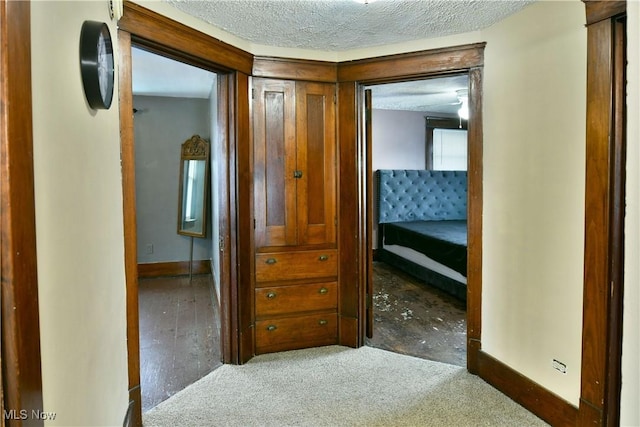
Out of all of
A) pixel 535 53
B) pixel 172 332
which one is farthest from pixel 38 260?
pixel 172 332

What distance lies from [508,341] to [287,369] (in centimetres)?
139

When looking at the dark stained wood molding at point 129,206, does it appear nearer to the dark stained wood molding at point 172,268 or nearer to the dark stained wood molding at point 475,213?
the dark stained wood molding at point 475,213

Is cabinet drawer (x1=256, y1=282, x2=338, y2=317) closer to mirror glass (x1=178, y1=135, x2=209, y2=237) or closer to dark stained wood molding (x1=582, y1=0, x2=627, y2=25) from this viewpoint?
dark stained wood molding (x1=582, y1=0, x2=627, y2=25)

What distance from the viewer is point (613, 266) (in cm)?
183

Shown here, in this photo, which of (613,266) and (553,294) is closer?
(613,266)

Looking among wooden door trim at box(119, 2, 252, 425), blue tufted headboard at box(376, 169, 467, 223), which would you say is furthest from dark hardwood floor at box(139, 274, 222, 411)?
blue tufted headboard at box(376, 169, 467, 223)

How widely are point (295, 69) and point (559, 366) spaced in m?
2.40

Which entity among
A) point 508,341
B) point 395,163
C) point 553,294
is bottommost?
point 508,341

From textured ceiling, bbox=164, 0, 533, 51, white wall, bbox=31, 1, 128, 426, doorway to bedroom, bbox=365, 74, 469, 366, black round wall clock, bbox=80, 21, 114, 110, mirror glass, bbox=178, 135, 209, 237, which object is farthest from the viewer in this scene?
mirror glass, bbox=178, 135, 209, 237

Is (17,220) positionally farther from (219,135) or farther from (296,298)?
(296,298)

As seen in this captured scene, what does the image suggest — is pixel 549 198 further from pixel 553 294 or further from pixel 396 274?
pixel 396 274

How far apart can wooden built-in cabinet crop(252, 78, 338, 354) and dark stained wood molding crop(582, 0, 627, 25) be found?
1.63 meters

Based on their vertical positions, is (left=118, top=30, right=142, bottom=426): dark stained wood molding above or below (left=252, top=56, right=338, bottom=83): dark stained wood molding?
below

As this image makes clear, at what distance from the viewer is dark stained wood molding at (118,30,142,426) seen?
6.63 ft
